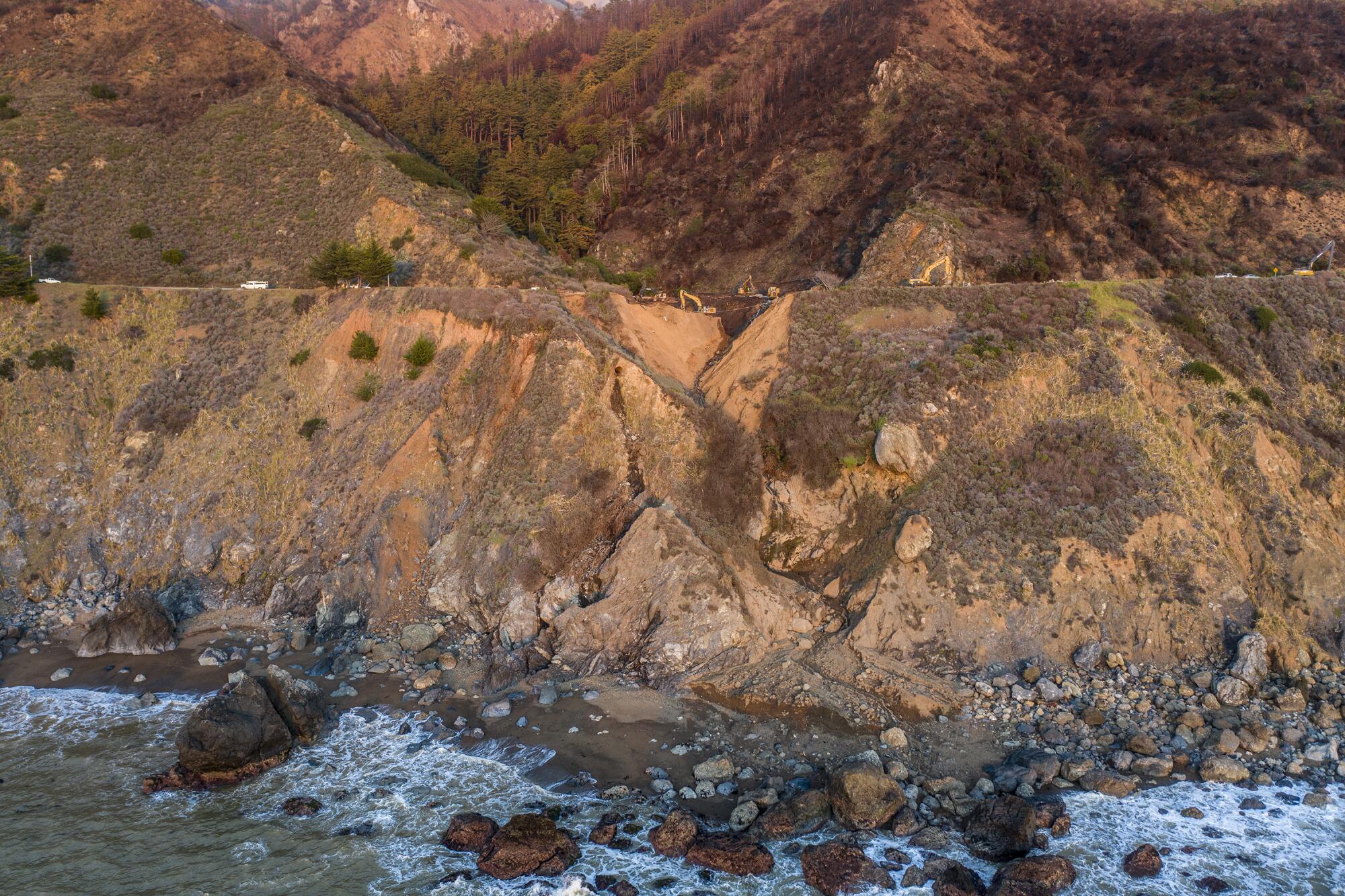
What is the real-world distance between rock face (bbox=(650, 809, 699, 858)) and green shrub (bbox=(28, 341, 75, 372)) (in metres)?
28.5

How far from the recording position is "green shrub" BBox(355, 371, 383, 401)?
2906cm

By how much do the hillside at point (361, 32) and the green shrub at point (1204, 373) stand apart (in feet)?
372

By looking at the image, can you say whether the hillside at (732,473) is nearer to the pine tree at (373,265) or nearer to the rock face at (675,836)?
the pine tree at (373,265)

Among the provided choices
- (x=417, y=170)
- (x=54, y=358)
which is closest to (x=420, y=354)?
(x=54, y=358)

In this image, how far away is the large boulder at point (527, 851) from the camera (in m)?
14.8

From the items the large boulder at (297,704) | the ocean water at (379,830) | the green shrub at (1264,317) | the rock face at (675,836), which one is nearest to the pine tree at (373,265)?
the large boulder at (297,704)

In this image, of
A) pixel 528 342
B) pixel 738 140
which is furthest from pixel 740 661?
pixel 738 140

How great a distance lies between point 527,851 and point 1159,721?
14.9m

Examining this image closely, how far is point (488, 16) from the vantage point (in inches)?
6280

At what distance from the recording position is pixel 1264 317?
88.8 ft

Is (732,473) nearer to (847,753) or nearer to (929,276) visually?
(847,753)

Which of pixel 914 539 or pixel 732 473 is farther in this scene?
pixel 732 473

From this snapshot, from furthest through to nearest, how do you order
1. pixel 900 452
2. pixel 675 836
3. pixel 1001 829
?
pixel 900 452
pixel 675 836
pixel 1001 829

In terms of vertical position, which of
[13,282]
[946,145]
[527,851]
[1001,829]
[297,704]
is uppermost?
[946,145]
